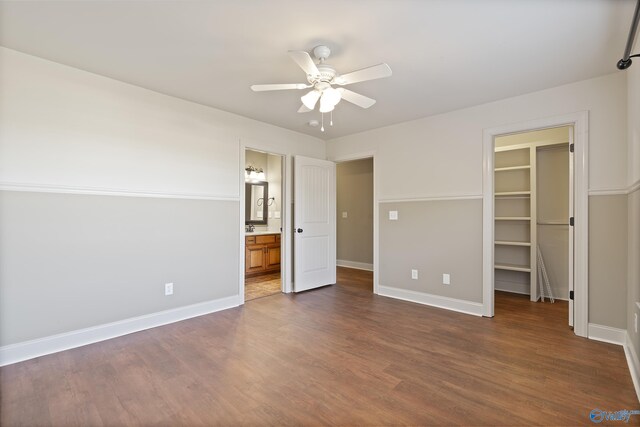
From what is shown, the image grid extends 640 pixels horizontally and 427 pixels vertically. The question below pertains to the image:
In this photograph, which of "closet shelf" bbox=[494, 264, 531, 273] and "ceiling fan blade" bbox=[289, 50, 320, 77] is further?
"closet shelf" bbox=[494, 264, 531, 273]

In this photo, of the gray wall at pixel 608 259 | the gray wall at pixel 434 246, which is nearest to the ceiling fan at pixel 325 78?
the gray wall at pixel 434 246

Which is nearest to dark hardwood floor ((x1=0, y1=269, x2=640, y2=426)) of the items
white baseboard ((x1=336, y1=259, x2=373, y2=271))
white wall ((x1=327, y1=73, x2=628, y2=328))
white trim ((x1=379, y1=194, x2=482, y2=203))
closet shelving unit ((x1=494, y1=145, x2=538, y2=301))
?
white wall ((x1=327, y1=73, x2=628, y2=328))

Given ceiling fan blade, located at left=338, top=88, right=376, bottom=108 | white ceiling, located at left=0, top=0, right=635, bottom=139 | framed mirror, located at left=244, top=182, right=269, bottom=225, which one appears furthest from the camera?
framed mirror, located at left=244, top=182, right=269, bottom=225

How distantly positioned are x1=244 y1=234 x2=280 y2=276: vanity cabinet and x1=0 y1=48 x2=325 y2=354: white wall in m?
1.66

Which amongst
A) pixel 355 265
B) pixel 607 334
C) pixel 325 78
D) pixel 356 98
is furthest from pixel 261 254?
pixel 607 334

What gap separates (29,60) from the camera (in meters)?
2.43

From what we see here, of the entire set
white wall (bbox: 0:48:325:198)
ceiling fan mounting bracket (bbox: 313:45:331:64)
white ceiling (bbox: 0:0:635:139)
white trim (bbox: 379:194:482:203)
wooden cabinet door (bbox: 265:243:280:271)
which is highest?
white ceiling (bbox: 0:0:635:139)

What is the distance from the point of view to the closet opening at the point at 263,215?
5543 millimetres

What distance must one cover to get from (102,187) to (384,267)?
139 inches

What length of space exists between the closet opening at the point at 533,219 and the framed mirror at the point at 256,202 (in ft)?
14.0

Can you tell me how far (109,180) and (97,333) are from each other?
1.42 meters

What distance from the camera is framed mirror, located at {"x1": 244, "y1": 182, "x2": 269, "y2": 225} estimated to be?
610 cm

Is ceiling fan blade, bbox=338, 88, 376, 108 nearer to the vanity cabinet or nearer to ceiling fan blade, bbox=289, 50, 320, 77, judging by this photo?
ceiling fan blade, bbox=289, 50, 320, 77

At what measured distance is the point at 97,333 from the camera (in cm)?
271
